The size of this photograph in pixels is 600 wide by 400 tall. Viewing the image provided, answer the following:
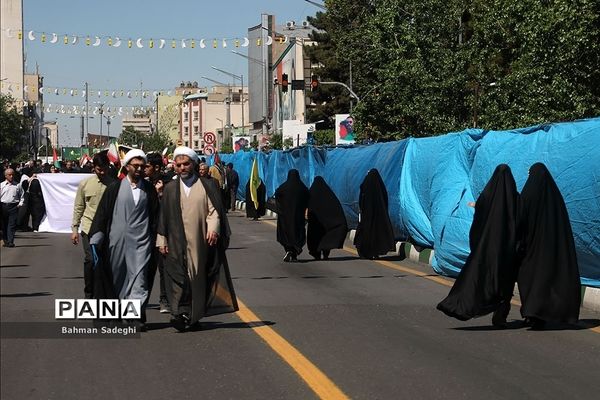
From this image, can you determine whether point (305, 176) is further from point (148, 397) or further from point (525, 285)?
point (148, 397)

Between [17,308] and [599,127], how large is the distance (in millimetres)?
8509

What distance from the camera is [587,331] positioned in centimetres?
1036

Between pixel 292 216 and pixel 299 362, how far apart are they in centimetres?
1040

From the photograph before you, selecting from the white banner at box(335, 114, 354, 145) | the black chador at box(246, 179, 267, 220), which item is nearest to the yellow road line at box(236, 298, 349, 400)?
the black chador at box(246, 179, 267, 220)

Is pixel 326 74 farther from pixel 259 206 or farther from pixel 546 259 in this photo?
pixel 546 259

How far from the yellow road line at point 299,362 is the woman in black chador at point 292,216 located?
737 centimetres

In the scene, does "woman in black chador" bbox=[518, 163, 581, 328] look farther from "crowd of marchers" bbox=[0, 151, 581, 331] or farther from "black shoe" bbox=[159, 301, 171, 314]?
"black shoe" bbox=[159, 301, 171, 314]

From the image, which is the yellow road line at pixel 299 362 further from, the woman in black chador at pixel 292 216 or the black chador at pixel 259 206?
the black chador at pixel 259 206

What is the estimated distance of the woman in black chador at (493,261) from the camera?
10203 mm

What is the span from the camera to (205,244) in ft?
30.8

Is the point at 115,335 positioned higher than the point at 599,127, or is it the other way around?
the point at 599,127

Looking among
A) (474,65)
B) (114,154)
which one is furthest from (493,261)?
(474,65)

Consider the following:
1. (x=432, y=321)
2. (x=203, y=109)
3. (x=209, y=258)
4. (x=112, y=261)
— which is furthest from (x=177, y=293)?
(x=203, y=109)

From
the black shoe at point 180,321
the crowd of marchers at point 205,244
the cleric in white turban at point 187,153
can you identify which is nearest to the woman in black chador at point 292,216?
the crowd of marchers at point 205,244
